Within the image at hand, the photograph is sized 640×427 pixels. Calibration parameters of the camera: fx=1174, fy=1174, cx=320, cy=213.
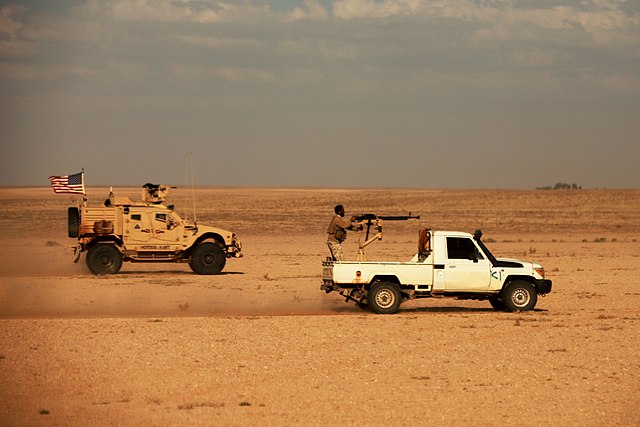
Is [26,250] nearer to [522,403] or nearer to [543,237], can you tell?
[543,237]

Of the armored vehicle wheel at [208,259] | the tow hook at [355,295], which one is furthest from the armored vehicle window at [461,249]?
the armored vehicle wheel at [208,259]

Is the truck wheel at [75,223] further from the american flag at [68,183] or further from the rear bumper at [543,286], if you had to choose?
the rear bumper at [543,286]

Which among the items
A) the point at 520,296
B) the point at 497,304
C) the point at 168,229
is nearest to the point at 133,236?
the point at 168,229

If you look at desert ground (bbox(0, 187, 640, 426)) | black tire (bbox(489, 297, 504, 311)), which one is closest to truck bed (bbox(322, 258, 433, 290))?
desert ground (bbox(0, 187, 640, 426))

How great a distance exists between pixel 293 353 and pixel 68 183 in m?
18.4

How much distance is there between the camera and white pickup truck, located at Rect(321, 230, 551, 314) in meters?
24.4

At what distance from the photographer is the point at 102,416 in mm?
14617

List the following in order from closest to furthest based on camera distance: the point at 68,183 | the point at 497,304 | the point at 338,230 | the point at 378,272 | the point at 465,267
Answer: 1. the point at 378,272
2. the point at 465,267
3. the point at 338,230
4. the point at 497,304
5. the point at 68,183

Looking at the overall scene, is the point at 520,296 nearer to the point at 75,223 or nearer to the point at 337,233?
the point at 337,233

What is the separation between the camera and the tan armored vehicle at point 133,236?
119 ft

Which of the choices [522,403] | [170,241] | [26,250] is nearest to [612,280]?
[170,241]

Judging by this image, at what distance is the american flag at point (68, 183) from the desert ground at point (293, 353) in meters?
2.74

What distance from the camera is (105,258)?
36625 millimetres

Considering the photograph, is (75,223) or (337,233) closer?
(337,233)
